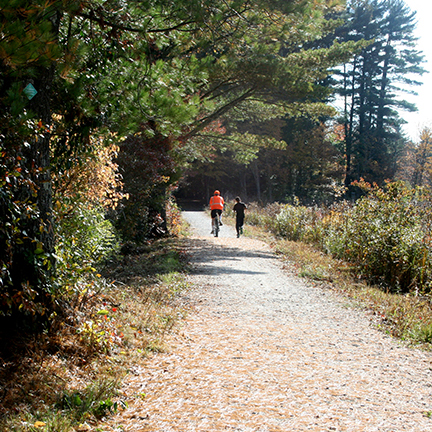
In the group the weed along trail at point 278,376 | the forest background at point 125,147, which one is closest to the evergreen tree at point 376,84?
the forest background at point 125,147

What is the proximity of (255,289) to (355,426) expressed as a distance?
508 centimetres

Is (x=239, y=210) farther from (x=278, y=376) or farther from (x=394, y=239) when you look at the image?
(x=278, y=376)

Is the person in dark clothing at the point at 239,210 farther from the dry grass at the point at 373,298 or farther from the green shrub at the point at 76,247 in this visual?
the green shrub at the point at 76,247

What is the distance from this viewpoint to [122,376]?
158 inches

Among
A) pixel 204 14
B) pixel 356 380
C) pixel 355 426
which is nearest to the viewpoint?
pixel 355 426

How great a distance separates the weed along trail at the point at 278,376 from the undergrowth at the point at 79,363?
20 centimetres

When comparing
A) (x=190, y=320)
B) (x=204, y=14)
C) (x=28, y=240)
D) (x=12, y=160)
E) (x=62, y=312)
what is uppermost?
(x=204, y=14)

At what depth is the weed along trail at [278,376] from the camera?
11.1 ft

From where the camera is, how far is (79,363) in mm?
4020

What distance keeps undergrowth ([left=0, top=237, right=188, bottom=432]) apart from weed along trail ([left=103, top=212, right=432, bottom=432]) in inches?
8.1

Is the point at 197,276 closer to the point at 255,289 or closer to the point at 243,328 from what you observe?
the point at 255,289

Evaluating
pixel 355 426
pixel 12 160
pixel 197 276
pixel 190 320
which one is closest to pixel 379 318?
pixel 190 320

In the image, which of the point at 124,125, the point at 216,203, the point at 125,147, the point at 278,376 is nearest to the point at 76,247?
the point at 124,125

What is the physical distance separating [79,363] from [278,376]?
2.05m
